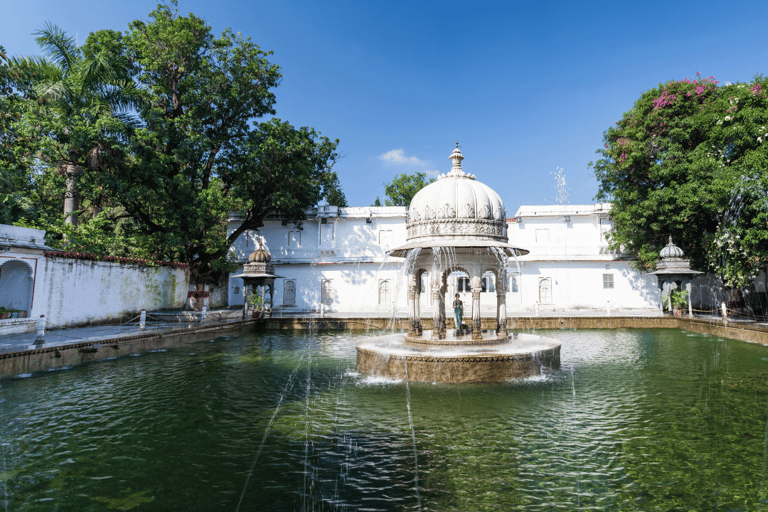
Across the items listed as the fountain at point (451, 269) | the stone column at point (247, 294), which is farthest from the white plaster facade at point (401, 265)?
the fountain at point (451, 269)

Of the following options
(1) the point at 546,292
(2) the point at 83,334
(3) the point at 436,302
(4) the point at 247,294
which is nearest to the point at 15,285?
(2) the point at 83,334

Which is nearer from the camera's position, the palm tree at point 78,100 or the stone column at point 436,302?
the stone column at point 436,302

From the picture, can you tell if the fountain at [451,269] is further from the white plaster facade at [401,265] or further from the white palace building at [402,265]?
the white palace building at [402,265]

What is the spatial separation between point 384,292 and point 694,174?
1906cm

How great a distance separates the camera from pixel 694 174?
66.3 ft

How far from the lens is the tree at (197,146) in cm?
2109

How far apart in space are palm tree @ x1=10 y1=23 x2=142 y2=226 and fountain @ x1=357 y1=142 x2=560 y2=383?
52.8ft

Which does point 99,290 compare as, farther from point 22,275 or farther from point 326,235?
point 326,235

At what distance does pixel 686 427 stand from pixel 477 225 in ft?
22.1

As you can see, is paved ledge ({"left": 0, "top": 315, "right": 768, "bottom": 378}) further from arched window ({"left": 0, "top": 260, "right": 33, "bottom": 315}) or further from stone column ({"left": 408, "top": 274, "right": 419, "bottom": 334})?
stone column ({"left": 408, "top": 274, "right": 419, "bottom": 334})

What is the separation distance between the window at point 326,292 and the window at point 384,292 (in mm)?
3542

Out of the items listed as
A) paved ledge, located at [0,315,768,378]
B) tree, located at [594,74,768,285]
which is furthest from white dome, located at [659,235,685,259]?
paved ledge, located at [0,315,768,378]

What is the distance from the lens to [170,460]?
558 cm

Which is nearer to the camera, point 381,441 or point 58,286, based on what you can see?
point 381,441
